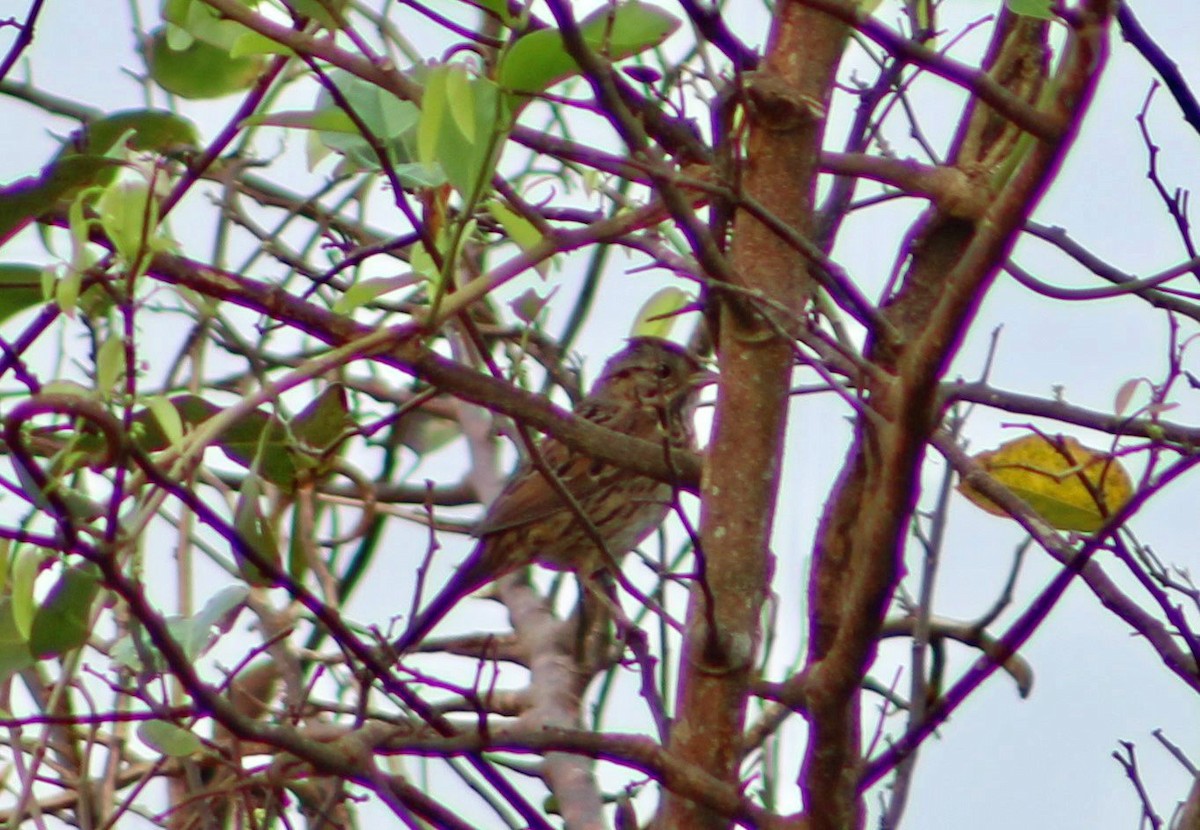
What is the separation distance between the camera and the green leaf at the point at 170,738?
221cm

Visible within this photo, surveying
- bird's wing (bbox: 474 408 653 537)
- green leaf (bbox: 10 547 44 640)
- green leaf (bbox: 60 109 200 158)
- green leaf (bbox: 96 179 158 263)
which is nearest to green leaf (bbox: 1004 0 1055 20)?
green leaf (bbox: 96 179 158 263)

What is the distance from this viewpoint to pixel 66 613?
220 cm

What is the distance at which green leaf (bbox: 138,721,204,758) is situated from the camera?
221 centimetres

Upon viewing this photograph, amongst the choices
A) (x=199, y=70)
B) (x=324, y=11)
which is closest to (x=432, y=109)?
(x=324, y=11)

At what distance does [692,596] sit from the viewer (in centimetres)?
Result: 224

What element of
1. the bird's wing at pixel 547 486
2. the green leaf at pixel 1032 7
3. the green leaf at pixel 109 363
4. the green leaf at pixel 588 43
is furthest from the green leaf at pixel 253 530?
the bird's wing at pixel 547 486

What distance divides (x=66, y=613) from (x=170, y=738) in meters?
0.22

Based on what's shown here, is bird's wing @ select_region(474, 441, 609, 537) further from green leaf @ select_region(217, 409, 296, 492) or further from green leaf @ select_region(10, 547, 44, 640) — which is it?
green leaf @ select_region(10, 547, 44, 640)

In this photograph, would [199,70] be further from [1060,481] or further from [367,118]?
[1060,481]

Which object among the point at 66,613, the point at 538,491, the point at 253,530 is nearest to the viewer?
the point at 66,613

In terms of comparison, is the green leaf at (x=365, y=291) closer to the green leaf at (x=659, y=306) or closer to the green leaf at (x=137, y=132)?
the green leaf at (x=137, y=132)

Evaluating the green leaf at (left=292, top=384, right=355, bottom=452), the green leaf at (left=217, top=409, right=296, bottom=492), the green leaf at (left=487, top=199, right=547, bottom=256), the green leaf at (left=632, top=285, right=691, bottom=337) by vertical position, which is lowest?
the green leaf at (left=217, top=409, right=296, bottom=492)

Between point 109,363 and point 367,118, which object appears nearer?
point 109,363

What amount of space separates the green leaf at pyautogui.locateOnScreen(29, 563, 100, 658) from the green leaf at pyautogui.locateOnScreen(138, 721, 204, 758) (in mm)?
160
